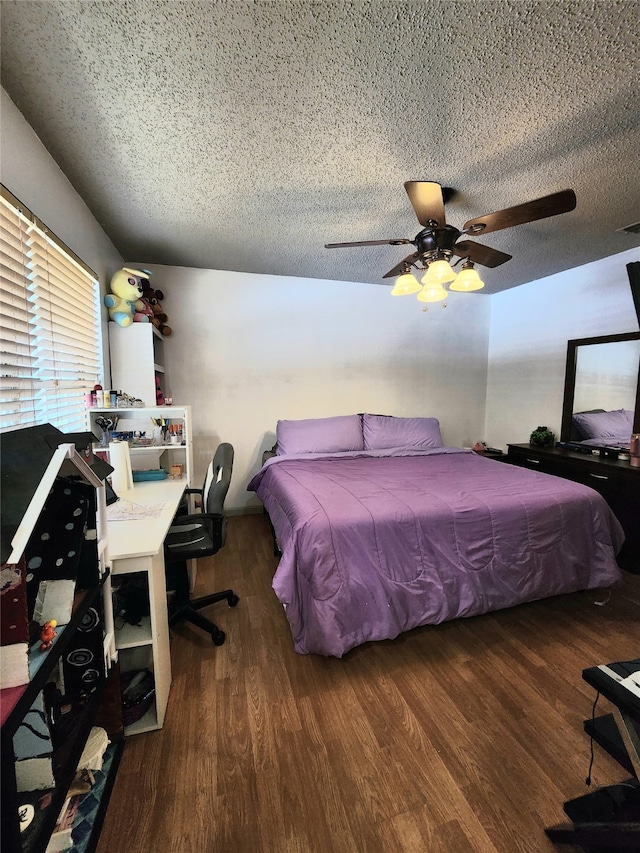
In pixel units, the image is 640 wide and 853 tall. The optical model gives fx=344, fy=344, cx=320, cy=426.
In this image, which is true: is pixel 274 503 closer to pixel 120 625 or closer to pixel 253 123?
pixel 120 625

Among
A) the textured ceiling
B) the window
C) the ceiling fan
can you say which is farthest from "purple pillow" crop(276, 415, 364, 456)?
the textured ceiling

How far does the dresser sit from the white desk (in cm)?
302

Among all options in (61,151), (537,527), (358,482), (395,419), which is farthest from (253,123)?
(395,419)

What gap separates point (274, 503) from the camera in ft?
7.55

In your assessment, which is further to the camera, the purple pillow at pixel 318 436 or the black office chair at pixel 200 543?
the purple pillow at pixel 318 436

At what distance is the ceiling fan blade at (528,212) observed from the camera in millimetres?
1524

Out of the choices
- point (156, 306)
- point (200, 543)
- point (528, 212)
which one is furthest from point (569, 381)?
point (156, 306)

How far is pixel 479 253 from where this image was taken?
2.11 m

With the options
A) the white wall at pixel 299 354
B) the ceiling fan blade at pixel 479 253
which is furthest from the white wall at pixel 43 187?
Result: the ceiling fan blade at pixel 479 253

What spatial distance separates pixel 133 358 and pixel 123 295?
43 centimetres

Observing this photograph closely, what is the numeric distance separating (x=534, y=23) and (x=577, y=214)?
1.51 metres

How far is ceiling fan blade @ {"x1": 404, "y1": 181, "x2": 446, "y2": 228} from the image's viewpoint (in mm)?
1538

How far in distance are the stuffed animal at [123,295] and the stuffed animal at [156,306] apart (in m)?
0.29

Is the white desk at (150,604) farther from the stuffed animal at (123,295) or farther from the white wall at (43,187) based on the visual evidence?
the stuffed animal at (123,295)
